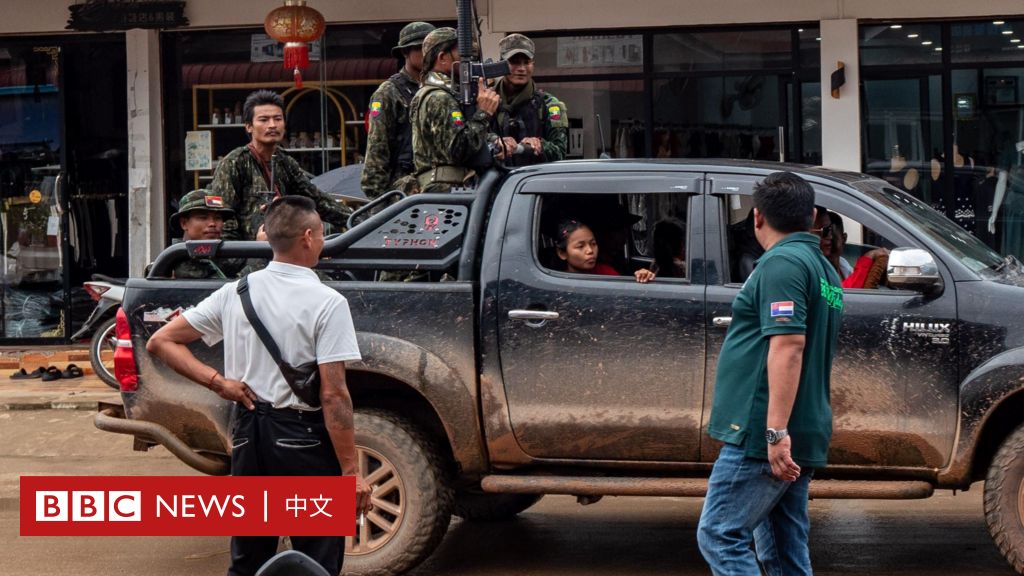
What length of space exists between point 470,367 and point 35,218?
960cm

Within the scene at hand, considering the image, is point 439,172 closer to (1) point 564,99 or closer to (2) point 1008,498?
(2) point 1008,498

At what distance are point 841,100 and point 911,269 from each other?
7669mm

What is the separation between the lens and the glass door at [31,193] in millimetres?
14695

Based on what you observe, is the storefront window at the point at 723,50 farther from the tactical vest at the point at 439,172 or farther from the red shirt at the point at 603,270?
the red shirt at the point at 603,270

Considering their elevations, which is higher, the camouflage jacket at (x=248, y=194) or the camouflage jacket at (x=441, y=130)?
the camouflage jacket at (x=441, y=130)

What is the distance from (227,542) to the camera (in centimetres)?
759

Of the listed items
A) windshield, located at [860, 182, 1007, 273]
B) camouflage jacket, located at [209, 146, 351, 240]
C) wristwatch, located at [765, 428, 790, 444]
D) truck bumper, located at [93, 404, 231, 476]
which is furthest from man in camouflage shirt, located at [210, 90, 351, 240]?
wristwatch, located at [765, 428, 790, 444]

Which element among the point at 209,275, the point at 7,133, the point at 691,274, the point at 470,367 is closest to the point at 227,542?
the point at 209,275

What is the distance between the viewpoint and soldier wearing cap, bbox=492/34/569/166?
8.32 m

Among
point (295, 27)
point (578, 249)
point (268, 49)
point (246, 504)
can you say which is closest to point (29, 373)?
point (268, 49)

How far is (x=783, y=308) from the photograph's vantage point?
4633 millimetres

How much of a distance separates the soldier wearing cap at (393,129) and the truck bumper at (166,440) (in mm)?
2237

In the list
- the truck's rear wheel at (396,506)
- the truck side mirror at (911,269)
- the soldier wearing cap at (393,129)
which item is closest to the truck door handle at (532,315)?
the truck's rear wheel at (396,506)

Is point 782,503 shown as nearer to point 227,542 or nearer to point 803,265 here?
point 803,265
